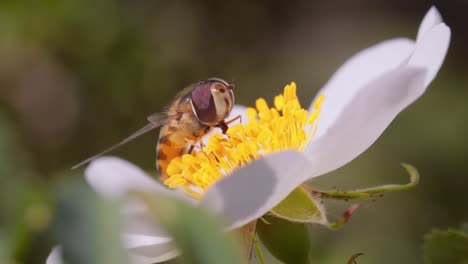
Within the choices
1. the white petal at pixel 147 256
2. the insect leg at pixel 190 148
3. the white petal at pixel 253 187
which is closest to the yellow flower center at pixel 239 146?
the insect leg at pixel 190 148

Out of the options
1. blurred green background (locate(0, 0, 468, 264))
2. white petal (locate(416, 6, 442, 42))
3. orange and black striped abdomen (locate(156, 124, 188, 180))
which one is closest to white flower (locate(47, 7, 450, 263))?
white petal (locate(416, 6, 442, 42))

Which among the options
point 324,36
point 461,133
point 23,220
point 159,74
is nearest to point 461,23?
point 324,36

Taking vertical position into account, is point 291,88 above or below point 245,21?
above

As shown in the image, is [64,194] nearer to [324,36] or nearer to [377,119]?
[377,119]

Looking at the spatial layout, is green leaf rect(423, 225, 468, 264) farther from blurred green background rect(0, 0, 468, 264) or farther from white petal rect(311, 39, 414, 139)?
blurred green background rect(0, 0, 468, 264)

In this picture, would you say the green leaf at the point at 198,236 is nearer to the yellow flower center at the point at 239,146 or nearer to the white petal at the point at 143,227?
the white petal at the point at 143,227

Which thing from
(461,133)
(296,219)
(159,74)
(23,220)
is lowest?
(461,133)
